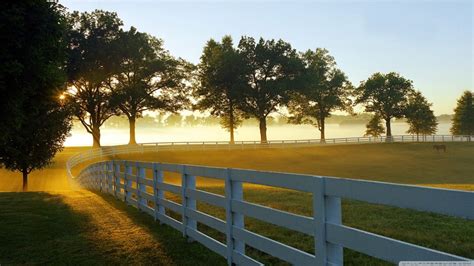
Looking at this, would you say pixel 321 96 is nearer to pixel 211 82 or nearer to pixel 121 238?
pixel 211 82

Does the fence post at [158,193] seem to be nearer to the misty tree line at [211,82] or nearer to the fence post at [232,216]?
the fence post at [232,216]

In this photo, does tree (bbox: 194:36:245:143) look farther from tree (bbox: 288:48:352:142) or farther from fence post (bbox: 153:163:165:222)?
fence post (bbox: 153:163:165:222)

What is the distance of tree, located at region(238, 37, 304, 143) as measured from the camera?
6731 centimetres

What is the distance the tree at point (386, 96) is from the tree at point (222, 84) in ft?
91.1

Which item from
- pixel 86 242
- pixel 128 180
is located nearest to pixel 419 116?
pixel 128 180

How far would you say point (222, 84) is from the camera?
2672 inches

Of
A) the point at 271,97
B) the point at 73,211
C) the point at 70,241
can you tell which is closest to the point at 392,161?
the point at 271,97

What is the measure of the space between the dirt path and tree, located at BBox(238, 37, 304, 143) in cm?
5447

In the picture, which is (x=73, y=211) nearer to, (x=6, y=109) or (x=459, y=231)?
(x=6, y=109)

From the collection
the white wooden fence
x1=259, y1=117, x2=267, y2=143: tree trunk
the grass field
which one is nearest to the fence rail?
the grass field

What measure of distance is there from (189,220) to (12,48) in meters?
7.45

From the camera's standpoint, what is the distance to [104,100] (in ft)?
196

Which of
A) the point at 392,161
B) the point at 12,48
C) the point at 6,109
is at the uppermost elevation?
the point at 12,48

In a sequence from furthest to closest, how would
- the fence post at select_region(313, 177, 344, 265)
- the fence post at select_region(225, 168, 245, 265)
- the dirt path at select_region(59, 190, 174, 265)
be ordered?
the dirt path at select_region(59, 190, 174, 265) < the fence post at select_region(225, 168, 245, 265) < the fence post at select_region(313, 177, 344, 265)
